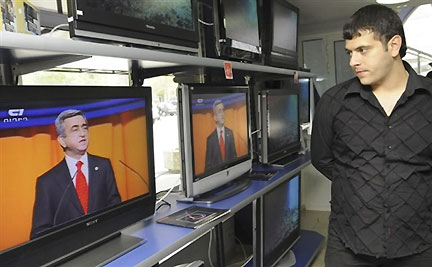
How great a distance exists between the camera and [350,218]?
1648 mm

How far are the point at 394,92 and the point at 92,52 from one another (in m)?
1.32

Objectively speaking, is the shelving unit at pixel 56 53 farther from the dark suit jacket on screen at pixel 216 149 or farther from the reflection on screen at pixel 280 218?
the reflection on screen at pixel 280 218

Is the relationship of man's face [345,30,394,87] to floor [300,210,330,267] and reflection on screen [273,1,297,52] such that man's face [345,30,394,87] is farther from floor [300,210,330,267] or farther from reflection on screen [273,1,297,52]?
floor [300,210,330,267]

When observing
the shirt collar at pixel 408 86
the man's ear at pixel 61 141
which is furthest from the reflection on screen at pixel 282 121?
the man's ear at pixel 61 141

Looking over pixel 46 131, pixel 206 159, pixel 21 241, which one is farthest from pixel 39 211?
A: pixel 206 159

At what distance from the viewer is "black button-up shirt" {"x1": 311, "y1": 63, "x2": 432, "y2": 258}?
1.54m

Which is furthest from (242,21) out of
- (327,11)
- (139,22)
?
(327,11)

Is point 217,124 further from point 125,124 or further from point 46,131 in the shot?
point 46,131

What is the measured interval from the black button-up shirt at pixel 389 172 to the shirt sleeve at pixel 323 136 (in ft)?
0.34

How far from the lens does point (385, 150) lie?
1556 millimetres

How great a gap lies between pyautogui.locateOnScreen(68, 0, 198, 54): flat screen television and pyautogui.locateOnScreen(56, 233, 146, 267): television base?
71cm

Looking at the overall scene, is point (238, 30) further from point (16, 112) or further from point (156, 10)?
point (16, 112)

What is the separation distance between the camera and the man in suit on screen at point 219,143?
1.83m

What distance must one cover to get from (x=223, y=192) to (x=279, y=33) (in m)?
1.47
